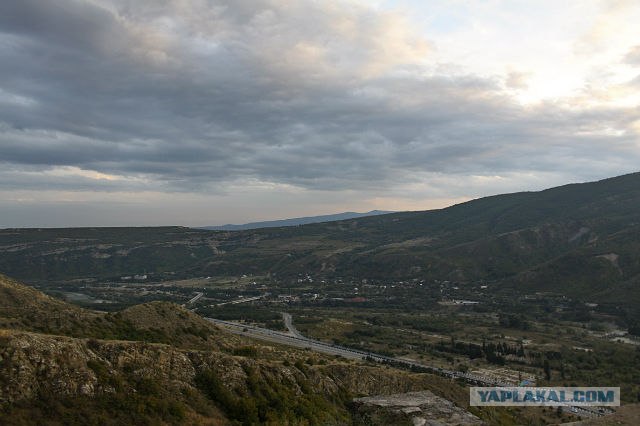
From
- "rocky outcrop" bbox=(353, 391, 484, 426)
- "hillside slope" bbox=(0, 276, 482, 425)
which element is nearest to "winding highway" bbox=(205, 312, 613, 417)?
"hillside slope" bbox=(0, 276, 482, 425)

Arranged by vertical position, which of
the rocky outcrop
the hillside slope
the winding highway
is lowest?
the winding highway

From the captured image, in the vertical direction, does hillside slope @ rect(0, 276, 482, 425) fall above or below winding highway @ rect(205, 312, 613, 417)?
above

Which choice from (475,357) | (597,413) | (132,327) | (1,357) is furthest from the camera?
(475,357)

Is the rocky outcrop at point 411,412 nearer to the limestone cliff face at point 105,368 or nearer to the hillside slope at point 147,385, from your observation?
the hillside slope at point 147,385

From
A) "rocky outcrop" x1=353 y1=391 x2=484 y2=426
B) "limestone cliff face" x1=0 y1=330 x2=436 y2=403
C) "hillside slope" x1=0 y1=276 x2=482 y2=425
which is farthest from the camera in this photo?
"rocky outcrop" x1=353 y1=391 x2=484 y2=426

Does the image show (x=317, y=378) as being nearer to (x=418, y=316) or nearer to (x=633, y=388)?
(x=633, y=388)

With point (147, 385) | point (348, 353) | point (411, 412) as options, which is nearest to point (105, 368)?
point (147, 385)

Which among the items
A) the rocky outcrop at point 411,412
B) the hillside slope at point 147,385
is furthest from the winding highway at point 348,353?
the rocky outcrop at point 411,412

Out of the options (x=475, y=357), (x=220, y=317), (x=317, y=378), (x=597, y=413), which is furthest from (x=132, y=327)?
(x=220, y=317)

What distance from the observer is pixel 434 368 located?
10156cm

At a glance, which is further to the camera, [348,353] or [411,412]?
[348,353]

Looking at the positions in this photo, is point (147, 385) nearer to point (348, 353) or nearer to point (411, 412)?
point (411, 412)

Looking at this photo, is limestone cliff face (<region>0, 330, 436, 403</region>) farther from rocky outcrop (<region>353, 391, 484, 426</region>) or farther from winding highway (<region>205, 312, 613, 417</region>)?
winding highway (<region>205, 312, 613, 417</region>)

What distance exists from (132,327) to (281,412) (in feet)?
106
